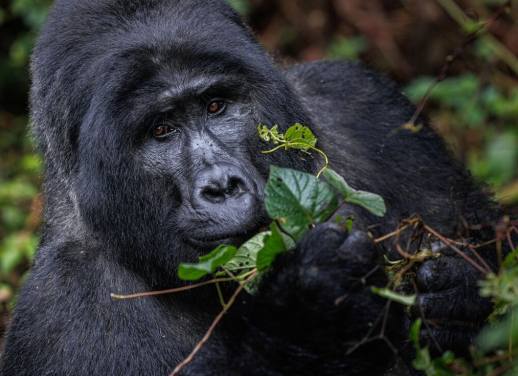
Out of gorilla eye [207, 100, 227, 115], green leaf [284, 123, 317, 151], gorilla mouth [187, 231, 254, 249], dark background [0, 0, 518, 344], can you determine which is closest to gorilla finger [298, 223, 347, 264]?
gorilla mouth [187, 231, 254, 249]

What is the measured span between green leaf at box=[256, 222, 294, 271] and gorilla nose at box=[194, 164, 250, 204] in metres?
0.43

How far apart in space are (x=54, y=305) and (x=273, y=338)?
1.28 metres

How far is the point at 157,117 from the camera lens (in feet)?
13.5

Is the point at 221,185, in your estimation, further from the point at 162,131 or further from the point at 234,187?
the point at 162,131

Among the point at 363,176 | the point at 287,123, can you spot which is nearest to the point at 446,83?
the point at 363,176

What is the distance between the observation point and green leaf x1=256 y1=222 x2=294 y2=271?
3.28 metres

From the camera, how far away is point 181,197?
3988mm

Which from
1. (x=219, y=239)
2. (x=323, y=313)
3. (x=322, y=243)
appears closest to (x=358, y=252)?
(x=322, y=243)

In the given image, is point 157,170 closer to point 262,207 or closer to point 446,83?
point 262,207

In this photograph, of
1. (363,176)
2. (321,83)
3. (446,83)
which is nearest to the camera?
(363,176)

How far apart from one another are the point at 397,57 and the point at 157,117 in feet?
19.1

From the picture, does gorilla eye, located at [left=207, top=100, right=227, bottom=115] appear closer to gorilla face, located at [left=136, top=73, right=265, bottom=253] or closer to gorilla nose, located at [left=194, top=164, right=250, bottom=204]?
gorilla face, located at [left=136, top=73, right=265, bottom=253]

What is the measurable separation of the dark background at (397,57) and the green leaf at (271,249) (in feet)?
14.1

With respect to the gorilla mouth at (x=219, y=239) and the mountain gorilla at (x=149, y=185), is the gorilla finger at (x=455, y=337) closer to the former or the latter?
the mountain gorilla at (x=149, y=185)
